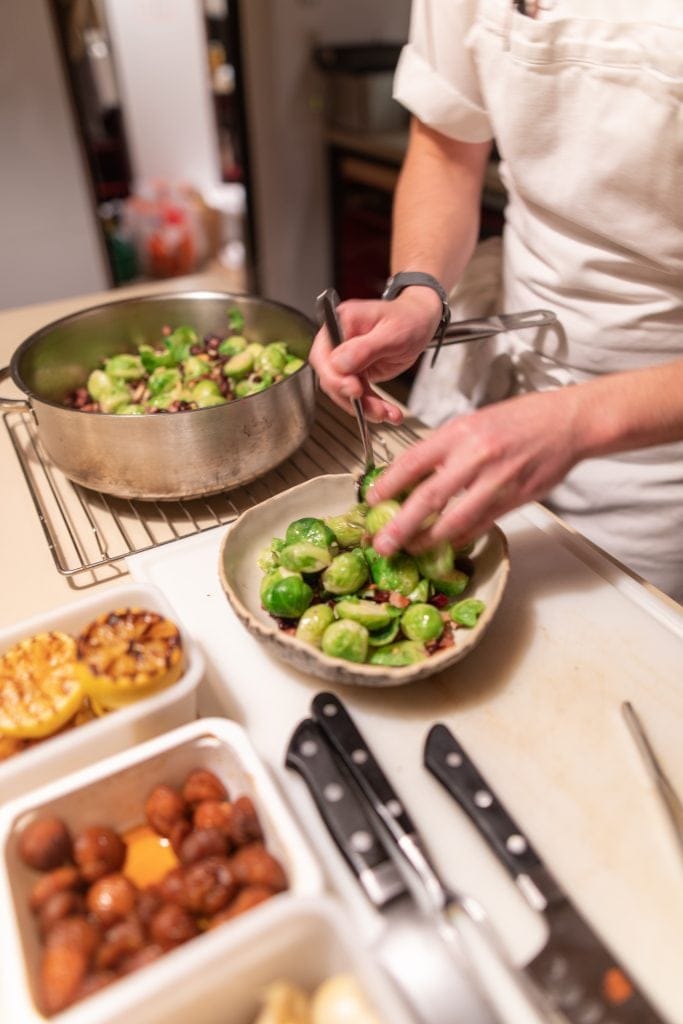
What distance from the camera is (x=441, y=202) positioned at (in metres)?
1.51

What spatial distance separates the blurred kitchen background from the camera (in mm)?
3338

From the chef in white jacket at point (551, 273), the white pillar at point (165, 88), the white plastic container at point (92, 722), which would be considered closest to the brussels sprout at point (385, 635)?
the chef in white jacket at point (551, 273)

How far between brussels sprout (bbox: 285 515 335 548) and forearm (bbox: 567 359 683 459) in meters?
0.35

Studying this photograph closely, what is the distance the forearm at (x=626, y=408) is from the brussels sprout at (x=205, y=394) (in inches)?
24.4

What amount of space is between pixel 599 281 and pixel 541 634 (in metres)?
0.64

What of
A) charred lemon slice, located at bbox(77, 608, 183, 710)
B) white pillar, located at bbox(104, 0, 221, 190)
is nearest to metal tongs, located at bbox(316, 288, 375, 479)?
charred lemon slice, located at bbox(77, 608, 183, 710)

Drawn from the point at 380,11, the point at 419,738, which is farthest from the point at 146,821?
the point at 380,11

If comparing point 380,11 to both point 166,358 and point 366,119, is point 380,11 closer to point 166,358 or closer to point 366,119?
point 366,119

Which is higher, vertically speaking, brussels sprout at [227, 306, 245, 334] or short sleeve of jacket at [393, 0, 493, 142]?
short sleeve of jacket at [393, 0, 493, 142]

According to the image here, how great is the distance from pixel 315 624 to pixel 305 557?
9 centimetres

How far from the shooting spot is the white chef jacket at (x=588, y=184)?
3.58ft

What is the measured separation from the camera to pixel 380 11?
3.72 metres

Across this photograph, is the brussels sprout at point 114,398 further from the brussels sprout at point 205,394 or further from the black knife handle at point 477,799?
the black knife handle at point 477,799

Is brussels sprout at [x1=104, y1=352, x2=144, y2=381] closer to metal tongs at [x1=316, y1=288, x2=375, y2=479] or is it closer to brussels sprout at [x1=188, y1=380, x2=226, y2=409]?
brussels sprout at [x1=188, y1=380, x2=226, y2=409]
